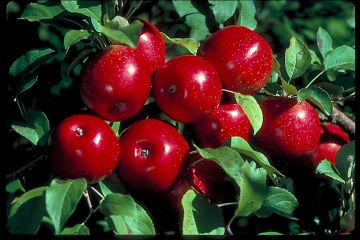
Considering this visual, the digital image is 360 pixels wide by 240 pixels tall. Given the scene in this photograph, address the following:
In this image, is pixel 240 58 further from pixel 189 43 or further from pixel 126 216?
pixel 126 216

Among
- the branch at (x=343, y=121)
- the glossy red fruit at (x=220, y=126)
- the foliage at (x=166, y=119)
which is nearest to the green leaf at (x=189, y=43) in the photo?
the foliage at (x=166, y=119)

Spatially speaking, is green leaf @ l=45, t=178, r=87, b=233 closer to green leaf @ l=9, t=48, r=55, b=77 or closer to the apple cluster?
the apple cluster

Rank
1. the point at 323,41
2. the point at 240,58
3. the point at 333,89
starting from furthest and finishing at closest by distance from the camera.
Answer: the point at 323,41
the point at 333,89
the point at 240,58

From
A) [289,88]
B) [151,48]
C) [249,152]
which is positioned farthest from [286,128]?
[151,48]

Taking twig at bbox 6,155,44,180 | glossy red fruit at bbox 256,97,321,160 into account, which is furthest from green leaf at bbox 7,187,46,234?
glossy red fruit at bbox 256,97,321,160

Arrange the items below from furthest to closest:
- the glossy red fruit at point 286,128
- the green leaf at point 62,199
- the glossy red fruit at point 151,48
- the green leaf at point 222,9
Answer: the green leaf at point 222,9
the glossy red fruit at point 286,128
the glossy red fruit at point 151,48
the green leaf at point 62,199

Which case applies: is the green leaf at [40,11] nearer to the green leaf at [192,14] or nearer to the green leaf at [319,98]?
the green leaf at [192,14]
